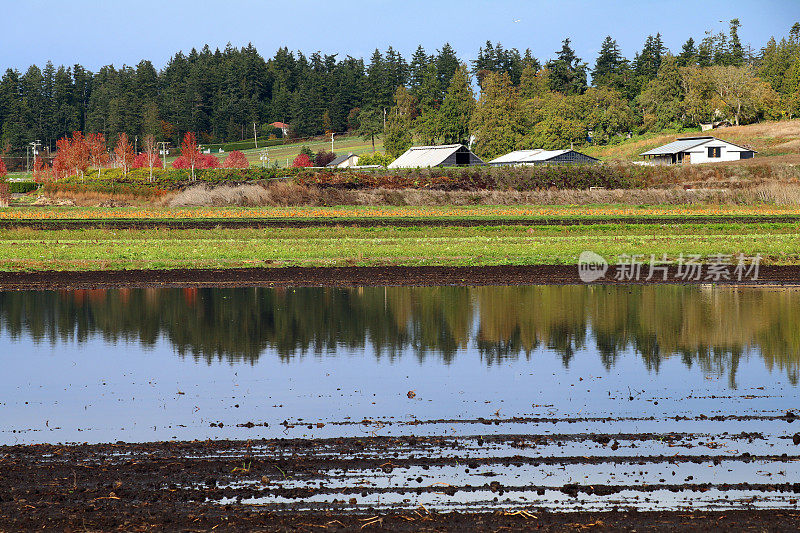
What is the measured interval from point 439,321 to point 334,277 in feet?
28.7

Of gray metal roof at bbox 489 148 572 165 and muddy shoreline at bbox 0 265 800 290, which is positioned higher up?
gray metal roof at bbox 489 148 572 165

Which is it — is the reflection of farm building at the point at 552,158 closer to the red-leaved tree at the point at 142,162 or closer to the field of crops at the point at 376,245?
the field of crops at the point at 376,245

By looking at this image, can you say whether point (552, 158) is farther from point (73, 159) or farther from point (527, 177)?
point (73, 159)

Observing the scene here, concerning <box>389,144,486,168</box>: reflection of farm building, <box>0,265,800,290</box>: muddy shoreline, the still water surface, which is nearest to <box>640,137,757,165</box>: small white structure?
<box>389,144,486,168</box>: reflection of farm building

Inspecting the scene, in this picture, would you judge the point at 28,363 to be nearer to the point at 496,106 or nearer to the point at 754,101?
the point at 496,106

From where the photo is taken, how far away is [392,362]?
51.2ft

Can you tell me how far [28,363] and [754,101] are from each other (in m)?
143

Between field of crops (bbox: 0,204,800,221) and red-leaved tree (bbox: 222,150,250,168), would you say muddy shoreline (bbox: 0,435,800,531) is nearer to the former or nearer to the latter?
field of crops (bbox: 0,204,800,221)

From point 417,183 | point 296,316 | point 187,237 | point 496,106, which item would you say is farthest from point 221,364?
point 496,106

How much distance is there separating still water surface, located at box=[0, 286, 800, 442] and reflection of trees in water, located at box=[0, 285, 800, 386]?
3.0 inches

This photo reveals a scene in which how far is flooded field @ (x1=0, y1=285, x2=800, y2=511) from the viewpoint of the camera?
9.12m

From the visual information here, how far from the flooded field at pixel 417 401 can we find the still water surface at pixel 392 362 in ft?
0.21

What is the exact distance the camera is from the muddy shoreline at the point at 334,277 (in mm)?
26406
